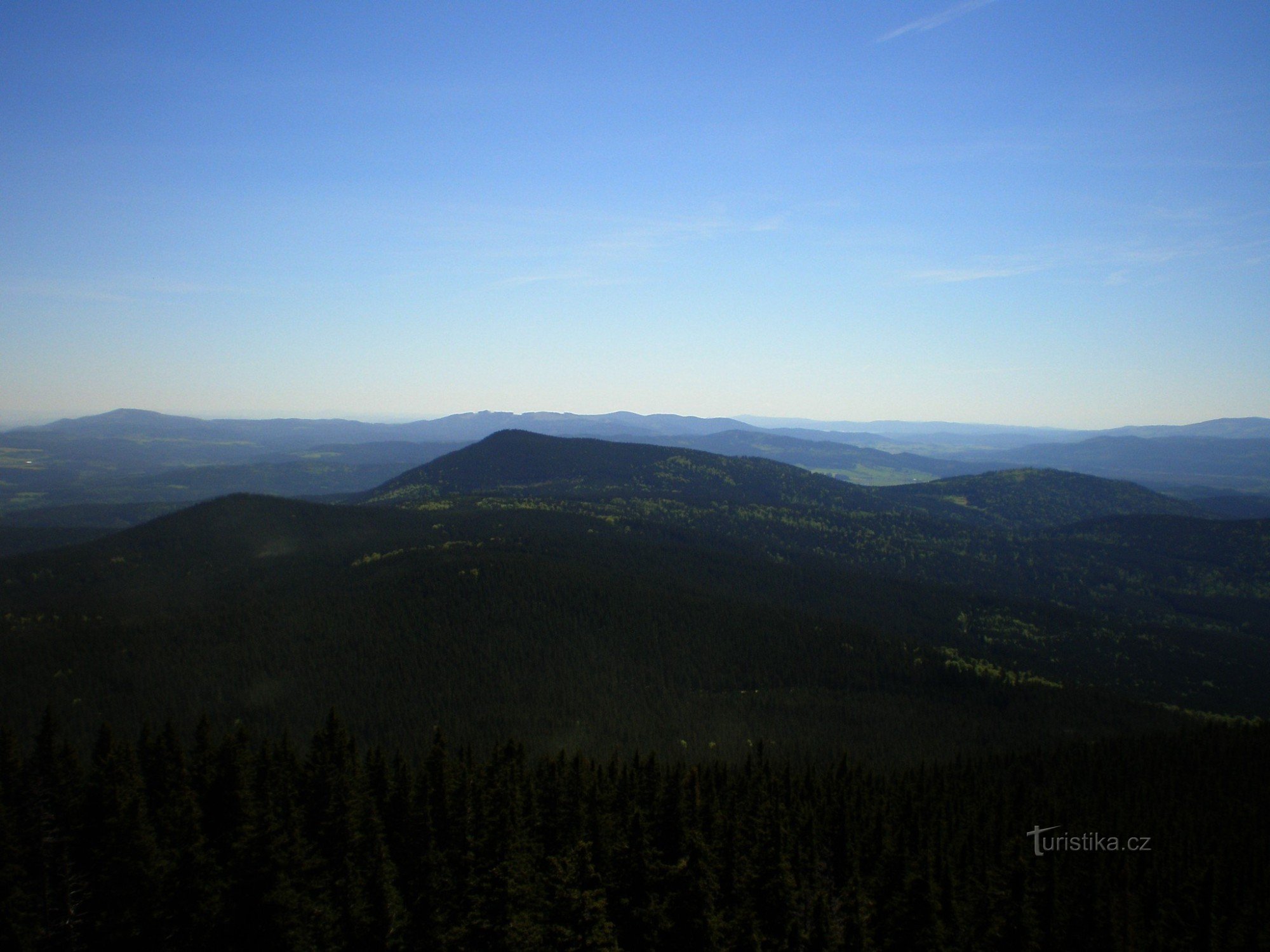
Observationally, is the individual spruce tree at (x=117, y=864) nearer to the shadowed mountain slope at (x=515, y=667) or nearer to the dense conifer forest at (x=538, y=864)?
the dense conifer forest at (x=538, y=864)

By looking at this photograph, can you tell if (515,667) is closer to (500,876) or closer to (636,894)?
(636,894)

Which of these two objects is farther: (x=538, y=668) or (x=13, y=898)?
(x=538, y=668)

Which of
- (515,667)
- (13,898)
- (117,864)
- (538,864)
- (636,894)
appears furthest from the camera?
(515,667)

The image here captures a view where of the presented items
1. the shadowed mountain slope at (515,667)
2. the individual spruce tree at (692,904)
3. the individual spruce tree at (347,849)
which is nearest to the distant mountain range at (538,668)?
the shadowed mountain slope at (515,667)

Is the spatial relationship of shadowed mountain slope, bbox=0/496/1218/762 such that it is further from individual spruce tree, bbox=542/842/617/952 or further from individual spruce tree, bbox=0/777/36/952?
individual spruce tree, bbox=0/777/36/952

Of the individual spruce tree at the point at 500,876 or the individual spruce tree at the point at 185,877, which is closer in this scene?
the individual spruce tree at the point at 185,877

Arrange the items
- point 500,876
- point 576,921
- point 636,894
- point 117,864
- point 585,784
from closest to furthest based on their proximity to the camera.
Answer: point 576,921, point 117,864, point 500,876, point 636,894, point 585,784

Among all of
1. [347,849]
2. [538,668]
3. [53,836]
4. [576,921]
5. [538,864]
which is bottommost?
[538,668]

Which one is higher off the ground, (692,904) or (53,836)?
(53,836)

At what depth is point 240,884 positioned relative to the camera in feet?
154

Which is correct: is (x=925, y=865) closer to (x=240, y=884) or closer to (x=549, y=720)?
(x=240, y=884)

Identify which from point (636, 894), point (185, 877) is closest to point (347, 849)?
point (185, 877)

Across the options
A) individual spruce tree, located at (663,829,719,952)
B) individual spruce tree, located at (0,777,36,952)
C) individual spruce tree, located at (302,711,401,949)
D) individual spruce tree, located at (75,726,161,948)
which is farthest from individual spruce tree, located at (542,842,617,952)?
individual spruce tree, located at (0,777,36,952)

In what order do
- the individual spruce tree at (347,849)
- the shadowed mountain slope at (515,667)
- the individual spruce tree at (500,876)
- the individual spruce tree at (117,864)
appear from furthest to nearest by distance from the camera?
the shadowed mountain slope at (515,667)
the individual spruce tree at (347,849)
the individual spruce tree at (500,876)
the individual spruce tree at (117,864)
